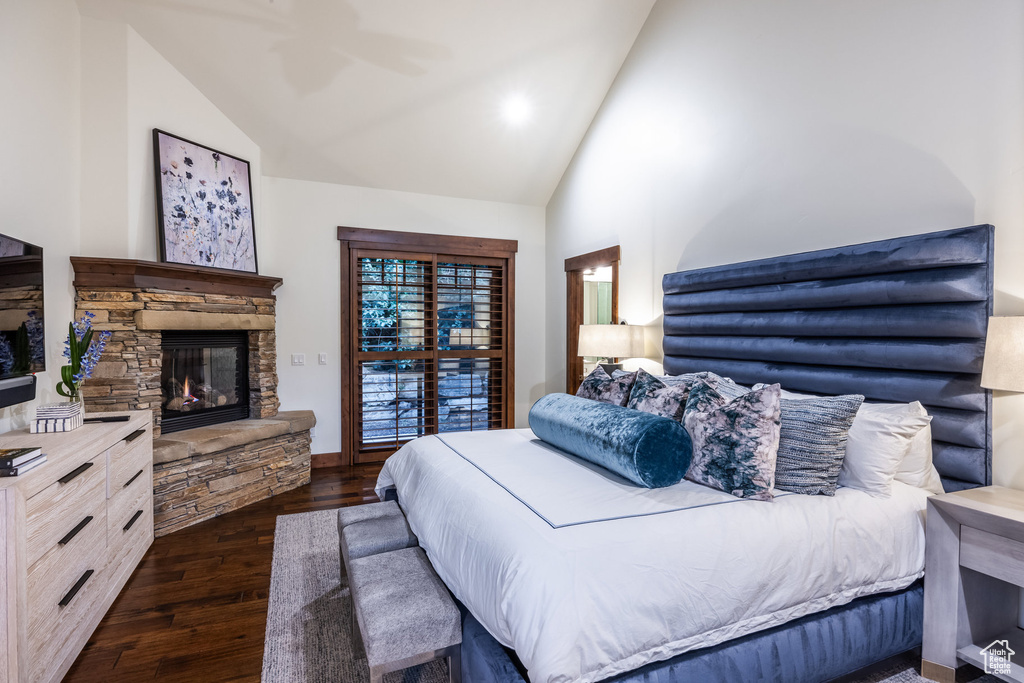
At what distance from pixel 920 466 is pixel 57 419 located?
363cm

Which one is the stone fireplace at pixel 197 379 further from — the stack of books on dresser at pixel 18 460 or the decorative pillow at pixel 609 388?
the decorative pillow at pixel 609 388

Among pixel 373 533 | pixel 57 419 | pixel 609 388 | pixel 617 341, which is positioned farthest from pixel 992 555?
pixel 57 419

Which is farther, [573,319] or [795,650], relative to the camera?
[573,319]

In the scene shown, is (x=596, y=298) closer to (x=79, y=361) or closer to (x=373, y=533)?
(x=373, y=533)

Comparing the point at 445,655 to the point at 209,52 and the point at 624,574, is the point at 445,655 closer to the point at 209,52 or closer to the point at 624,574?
the point at 624,574

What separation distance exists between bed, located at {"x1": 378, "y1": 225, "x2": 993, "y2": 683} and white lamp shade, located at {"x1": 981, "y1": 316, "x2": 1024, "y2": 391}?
6.8 inches

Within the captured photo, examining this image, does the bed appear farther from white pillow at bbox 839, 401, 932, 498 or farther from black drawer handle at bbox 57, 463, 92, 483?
black drawer handle at bbox 57, 463, 92, 483

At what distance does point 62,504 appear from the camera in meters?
1.92

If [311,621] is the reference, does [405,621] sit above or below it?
above

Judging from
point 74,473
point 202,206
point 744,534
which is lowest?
point 744,534

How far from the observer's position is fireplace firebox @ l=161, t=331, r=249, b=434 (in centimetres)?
368

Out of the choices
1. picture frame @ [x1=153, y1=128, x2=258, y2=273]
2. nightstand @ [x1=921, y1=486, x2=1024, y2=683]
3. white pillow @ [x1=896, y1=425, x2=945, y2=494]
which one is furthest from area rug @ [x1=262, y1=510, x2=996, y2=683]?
picture frame @ [x1=153, y1=128, x2=258, y2=273]

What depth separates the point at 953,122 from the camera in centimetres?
204

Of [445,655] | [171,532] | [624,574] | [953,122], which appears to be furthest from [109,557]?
[953,122]
